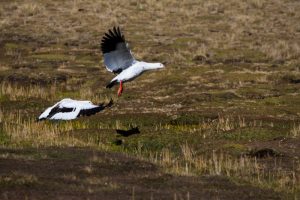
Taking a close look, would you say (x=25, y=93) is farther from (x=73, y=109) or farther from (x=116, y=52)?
(x=73, y=109)

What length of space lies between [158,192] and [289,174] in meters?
4.08

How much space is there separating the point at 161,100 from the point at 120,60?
821cm

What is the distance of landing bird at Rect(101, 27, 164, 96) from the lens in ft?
71.9

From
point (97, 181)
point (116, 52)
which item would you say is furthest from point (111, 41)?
point (97, 181)

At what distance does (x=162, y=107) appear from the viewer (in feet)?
94.3

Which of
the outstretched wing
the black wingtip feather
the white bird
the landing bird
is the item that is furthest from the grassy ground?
the black wingtip feather

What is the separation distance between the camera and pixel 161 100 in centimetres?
3062

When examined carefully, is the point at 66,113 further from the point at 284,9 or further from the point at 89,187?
the point at 284,9

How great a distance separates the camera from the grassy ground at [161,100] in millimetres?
15227

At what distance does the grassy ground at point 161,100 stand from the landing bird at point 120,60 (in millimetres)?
1700

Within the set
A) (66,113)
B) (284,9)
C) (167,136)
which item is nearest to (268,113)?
(167,136)

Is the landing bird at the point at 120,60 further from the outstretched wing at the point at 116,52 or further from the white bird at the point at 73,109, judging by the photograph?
the white bird at the point at 73,109

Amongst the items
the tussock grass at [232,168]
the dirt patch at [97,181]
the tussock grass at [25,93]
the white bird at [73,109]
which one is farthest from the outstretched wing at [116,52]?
the tussock grass at [25,93]

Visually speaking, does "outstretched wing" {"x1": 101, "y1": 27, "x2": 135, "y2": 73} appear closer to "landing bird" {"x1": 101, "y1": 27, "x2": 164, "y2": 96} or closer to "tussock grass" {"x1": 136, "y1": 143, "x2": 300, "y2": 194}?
"landing bird" {"x1": 101, "y1": 27, "x2": 164, "y2": 96}
